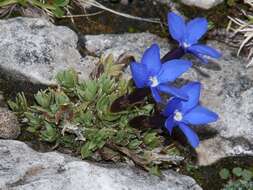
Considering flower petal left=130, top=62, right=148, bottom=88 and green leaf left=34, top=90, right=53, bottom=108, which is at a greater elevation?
flower petal left=130, top=62, right=148, bottom=88

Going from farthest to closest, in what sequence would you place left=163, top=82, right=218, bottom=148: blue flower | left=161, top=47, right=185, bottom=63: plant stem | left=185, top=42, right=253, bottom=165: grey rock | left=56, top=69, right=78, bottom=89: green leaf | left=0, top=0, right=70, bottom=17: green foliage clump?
left=0, top=0, right=70, bottom=17: green foliage clump → left=185, top=42, right=253, bottom=165: grey rock → left=56, top=69, right=78, bottom=89: green leaf → left=161, top=47, right=185, bottom=63: plant stem → left=163, top=82, right=218, bottom=148: blue flower

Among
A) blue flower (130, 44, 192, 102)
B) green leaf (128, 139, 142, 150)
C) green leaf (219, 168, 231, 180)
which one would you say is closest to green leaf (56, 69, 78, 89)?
green leaf (128, 139, 142, 150)

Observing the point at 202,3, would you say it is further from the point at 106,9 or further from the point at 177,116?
the point at 177,116

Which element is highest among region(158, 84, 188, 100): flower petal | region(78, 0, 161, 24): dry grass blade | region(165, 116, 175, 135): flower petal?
region(158, 84, 188, 100): flower petal

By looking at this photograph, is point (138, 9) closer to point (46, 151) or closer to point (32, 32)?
point (32, 32)

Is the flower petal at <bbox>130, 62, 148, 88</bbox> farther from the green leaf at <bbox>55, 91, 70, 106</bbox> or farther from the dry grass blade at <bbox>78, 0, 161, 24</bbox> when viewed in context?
the dry grass blade at <bbox>78, 0, 161, 24</bbox>
